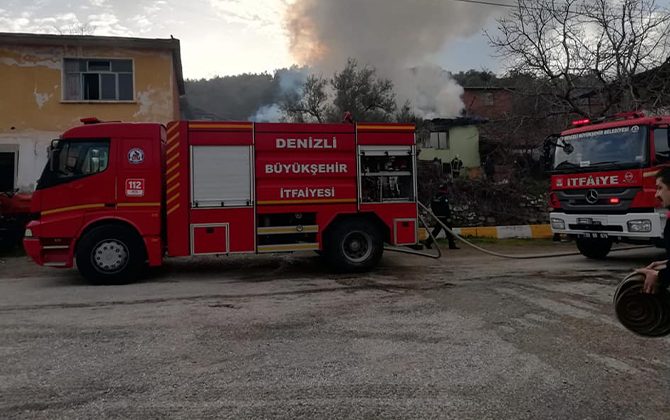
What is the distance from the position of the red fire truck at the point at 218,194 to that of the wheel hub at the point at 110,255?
0.02 m

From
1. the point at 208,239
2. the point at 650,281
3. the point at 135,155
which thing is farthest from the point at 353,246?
the point at 650,281

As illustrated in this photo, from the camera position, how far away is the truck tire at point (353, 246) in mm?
8875

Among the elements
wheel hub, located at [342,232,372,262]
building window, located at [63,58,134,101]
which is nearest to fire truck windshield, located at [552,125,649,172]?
wheel hub, located at [342,232,372,262]

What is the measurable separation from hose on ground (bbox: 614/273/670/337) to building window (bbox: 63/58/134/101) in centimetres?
1607

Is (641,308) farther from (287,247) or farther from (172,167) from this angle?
(172,167)

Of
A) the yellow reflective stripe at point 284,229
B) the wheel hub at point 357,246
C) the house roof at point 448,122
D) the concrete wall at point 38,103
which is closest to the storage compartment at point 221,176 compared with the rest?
the yellow reflective stripe at point 284,229

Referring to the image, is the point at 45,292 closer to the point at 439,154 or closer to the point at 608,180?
the point at 608,180

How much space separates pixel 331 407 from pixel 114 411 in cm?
147

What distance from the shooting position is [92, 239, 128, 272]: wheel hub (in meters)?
8.09

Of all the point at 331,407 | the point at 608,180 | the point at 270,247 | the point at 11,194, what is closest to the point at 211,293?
the point at 270,247

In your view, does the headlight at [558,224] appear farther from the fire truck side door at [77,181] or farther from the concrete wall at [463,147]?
the concrete wall at [463,147]

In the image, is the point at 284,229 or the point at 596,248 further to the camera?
the point at 596,248

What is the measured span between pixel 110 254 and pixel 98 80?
10225mm

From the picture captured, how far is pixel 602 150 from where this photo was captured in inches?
369
